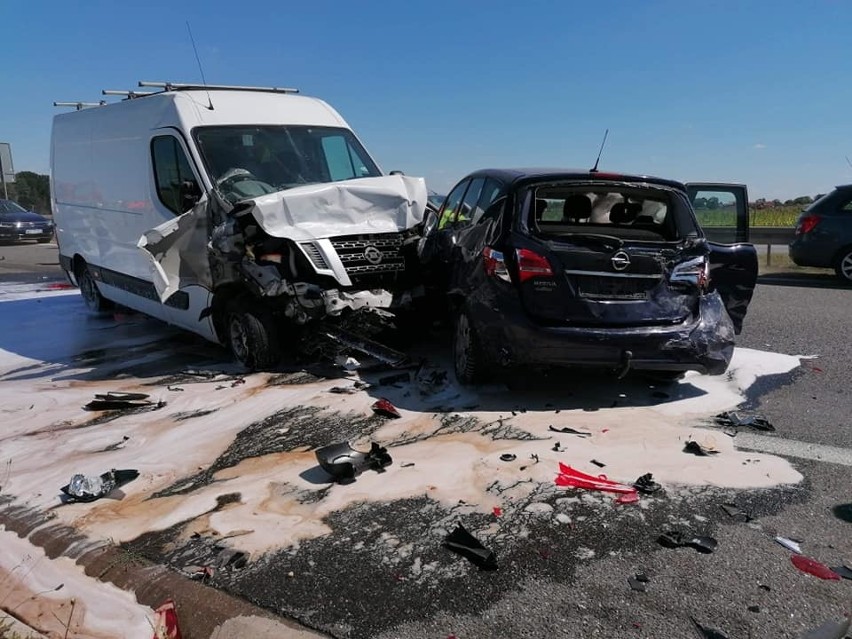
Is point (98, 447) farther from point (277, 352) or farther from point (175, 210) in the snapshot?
point (175, 210)

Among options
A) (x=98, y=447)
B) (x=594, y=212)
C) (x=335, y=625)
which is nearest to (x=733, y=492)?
(x=335, y=625)

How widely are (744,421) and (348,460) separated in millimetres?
2772

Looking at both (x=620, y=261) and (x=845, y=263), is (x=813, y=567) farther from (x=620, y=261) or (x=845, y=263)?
(x=845, y=263)

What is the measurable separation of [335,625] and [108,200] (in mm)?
7434

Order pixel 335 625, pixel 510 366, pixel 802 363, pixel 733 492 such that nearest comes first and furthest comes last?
pixel 335 625 < pixel 733 492 < pixel 510 366 < pixel 802 363

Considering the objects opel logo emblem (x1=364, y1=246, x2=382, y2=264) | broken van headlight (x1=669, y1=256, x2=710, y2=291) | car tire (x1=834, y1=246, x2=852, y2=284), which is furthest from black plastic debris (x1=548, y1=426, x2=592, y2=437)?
car tire (x1=834, y1=246, x2=852, y2=284)

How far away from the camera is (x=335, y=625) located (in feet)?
9.17

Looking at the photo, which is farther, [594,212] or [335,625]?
[594,212]

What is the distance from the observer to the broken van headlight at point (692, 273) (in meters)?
5.21

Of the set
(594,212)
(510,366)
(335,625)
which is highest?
(594,212)

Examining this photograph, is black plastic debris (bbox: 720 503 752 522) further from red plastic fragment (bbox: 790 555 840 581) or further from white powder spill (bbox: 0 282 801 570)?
red plastic fragment (bbox: 790 555 840 581)

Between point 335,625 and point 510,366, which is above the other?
point 510,366

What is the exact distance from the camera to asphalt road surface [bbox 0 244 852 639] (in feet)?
8.98

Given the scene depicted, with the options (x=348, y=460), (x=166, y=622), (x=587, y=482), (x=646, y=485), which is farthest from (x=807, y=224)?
(x=166, y=622)
